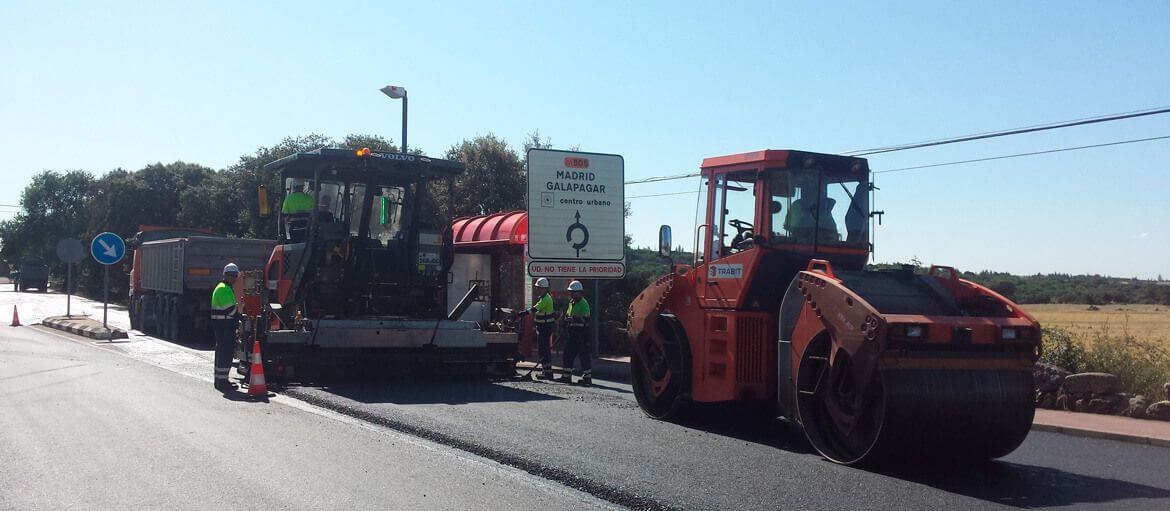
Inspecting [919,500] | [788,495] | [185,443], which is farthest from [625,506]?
[185,443]

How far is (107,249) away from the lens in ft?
73.0

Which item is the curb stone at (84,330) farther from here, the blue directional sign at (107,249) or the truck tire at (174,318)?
the blue directional sign at (107,249)

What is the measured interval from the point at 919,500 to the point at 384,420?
520 cm

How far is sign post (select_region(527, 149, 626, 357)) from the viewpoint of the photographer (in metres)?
16.2

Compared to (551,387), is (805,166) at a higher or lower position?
higher

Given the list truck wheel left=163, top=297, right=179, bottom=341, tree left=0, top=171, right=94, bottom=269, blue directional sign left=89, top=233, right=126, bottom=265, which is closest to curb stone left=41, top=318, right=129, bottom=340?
truck wheel left=163, top=297, right=179, bottom=341

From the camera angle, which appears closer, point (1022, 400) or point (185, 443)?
point (1022, 400)

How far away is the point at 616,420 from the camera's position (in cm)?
979

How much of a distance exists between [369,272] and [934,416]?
8.43m

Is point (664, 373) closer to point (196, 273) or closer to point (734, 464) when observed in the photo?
point (734, 464)

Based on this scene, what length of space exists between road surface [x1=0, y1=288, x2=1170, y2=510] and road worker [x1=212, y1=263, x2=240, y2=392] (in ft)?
6.57

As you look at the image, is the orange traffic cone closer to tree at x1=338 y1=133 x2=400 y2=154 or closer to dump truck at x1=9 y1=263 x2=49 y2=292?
tree at x1=338 y1=133 x2=400 y2=154

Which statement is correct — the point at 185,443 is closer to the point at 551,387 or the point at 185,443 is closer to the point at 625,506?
the point at 625,506

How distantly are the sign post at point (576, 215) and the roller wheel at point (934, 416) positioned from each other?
29.5ft
